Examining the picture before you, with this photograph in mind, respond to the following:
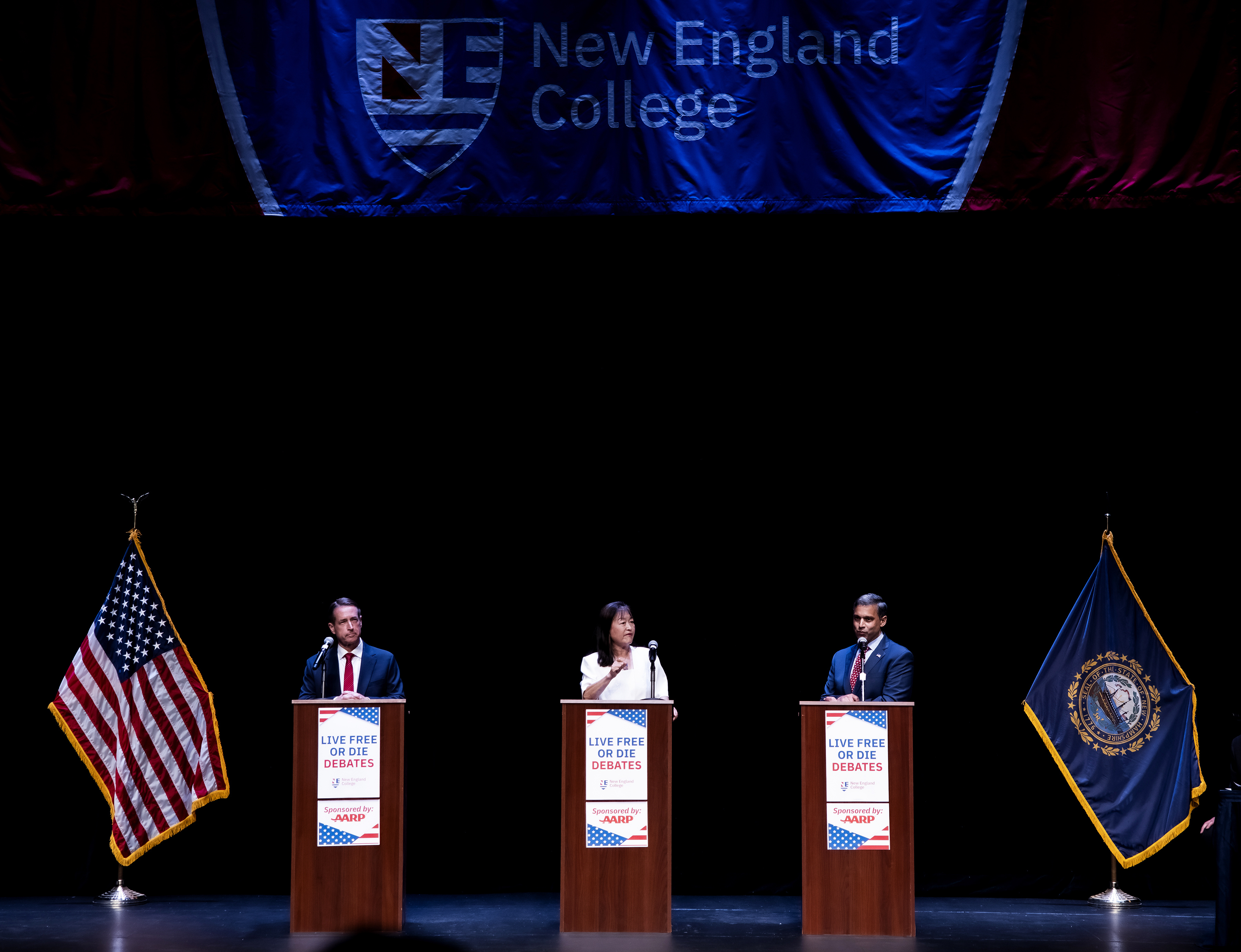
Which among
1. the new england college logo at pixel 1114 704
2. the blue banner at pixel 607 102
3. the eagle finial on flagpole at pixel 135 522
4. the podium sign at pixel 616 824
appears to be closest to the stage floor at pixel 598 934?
the podium sign at pixel 616 824

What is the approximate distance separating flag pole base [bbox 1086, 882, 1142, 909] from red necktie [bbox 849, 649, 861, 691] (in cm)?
211

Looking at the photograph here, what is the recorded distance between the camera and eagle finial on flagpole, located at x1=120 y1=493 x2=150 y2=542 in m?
8.21

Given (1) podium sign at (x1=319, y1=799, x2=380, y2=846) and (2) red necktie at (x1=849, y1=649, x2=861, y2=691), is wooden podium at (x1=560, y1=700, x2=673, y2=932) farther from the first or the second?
(2) red necktie at (x1=849, y1=649, x2=861, y2=691)

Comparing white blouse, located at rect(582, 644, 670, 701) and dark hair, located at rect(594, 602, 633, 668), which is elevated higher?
dark hair, located at rect(594, 602, 633, 668)

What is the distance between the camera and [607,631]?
707 centimetres

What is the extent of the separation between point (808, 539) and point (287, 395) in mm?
3400

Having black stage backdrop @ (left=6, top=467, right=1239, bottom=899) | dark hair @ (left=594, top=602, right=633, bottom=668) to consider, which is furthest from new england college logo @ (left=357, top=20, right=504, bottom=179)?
dark hair @ (left=594, top=602, right=633, bottom=668)

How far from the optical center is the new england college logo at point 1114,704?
802 centimetres

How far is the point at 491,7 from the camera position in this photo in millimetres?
7633

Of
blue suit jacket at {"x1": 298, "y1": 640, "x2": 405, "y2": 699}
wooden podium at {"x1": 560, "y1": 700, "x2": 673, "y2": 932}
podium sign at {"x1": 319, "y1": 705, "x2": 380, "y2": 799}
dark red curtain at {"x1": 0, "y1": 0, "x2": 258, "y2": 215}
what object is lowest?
wooden podium at {"x1": 560, "y1": 700, "x2": 673, "y2": 932}

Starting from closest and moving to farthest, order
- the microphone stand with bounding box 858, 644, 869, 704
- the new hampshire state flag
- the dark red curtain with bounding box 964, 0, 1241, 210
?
the microphone stand with bounding box 858, 644, 869, 704
the dark red curtain with bounding box 964, 0, 1241, 210
the new hampshire state flag

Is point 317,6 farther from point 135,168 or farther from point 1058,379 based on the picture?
point 1058,379

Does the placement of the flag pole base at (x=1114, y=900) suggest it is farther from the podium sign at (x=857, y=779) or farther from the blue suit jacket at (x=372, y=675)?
the blue suit jacket at (x=372, y=675)

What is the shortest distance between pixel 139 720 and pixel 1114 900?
5.74 meters
